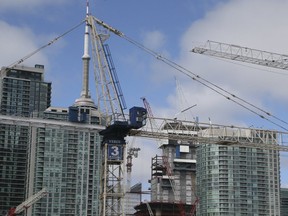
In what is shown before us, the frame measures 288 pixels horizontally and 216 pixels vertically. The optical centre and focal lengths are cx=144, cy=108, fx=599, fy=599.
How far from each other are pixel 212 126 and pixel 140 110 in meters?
21.8

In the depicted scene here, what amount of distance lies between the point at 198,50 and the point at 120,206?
3771 cm

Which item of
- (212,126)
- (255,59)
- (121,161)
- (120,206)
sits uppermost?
(255,59)

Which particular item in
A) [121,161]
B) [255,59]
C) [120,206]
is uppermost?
[255,59]

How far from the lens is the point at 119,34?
5069 inches

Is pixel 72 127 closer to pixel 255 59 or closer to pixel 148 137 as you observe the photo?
pixel 148 137

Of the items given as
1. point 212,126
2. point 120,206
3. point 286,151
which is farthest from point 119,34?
point 286,151

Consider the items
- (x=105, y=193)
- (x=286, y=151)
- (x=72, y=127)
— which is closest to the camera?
(x=105, y=193)

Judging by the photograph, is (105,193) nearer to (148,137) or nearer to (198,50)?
(148,137)

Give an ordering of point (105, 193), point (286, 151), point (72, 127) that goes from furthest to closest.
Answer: point (286, 151) < point (72, 127) < point (105, 193)

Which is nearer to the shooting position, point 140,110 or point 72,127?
point 140,110

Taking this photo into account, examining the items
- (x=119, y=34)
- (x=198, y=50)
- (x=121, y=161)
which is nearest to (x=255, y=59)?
(x=198, y=50)

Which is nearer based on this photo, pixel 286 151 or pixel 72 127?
pixel 72 127

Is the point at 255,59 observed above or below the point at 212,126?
above

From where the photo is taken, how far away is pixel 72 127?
123812 millimetres
